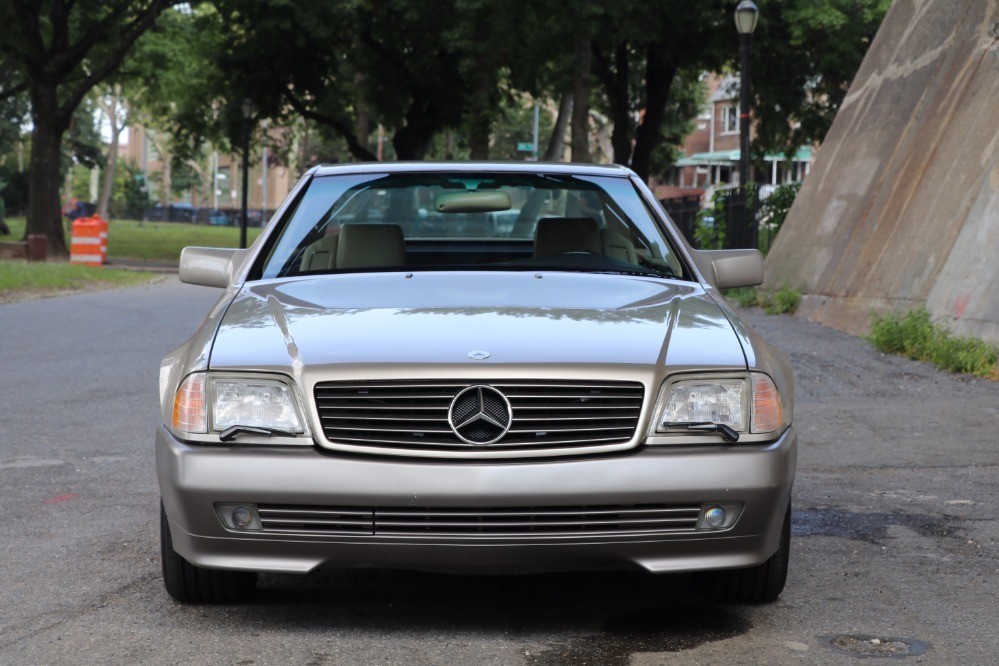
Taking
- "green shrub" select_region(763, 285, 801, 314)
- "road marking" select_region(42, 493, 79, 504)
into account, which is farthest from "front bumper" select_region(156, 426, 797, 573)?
"green shrub" select_region(763, 285, 801, 314)

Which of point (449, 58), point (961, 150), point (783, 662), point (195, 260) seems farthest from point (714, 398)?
point (449, 58)

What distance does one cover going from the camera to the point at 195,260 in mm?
5789

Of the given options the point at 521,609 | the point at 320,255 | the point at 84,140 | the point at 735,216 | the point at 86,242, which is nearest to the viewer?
the point at 521,609

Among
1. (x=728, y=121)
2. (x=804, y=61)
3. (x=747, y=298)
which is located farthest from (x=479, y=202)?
(x=728, y=121)

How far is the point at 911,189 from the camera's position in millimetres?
14609

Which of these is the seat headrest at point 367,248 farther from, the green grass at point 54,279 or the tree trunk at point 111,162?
the tree trunk at point 111,162

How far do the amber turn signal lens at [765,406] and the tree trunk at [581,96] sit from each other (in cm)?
2794

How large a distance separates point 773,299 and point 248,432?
45.4ft

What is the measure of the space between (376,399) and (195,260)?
1973 mm

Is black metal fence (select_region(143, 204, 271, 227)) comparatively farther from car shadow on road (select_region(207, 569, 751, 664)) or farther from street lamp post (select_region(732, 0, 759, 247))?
car shadow on road (select_region(207, 569, 751, 664))

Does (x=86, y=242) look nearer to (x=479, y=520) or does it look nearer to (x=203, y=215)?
(x=479, y=520)

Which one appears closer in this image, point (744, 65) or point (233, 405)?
point (233, 405)

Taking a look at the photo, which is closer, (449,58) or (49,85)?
(49,85)

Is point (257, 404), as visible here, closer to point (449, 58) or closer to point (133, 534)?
point (133, 534)
